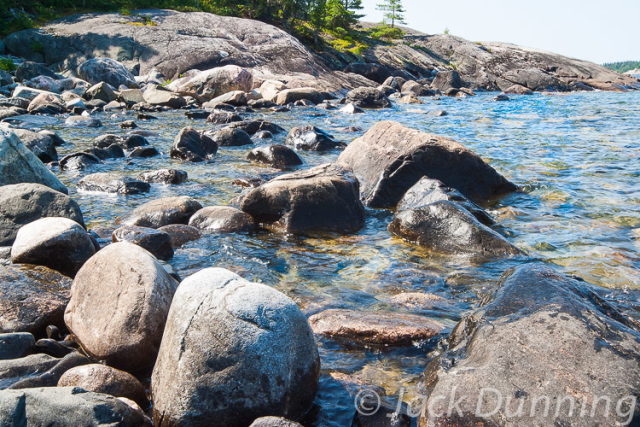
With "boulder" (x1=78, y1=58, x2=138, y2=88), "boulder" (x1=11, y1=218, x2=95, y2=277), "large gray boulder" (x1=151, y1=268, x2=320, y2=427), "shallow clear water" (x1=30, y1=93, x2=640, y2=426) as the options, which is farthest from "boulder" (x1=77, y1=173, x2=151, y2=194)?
"boulder" (x1=78, y1=58, x2=138, y2=88)

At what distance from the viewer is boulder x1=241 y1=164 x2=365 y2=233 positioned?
7383 mm

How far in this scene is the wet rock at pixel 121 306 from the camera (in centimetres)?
381

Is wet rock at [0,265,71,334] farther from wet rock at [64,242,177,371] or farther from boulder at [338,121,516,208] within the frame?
boulder at [338,121,516,208]

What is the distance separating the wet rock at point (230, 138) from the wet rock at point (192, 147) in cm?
131

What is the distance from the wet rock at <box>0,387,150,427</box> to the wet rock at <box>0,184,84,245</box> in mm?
3799

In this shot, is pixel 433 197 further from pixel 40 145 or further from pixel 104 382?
pixel 40 145

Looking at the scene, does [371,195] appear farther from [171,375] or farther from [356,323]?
[171,375]

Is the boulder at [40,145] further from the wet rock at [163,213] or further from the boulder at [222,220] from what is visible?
the boulder at [222,220]

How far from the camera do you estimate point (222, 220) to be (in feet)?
24.1

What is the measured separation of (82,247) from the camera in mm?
5344

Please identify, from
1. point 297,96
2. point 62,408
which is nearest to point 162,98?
point 297,96

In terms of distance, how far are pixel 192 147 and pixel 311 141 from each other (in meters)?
3.27

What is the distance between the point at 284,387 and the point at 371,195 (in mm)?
5824

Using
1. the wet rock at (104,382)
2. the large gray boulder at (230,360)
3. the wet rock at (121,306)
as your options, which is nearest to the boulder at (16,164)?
the wet rock at (121,306)
